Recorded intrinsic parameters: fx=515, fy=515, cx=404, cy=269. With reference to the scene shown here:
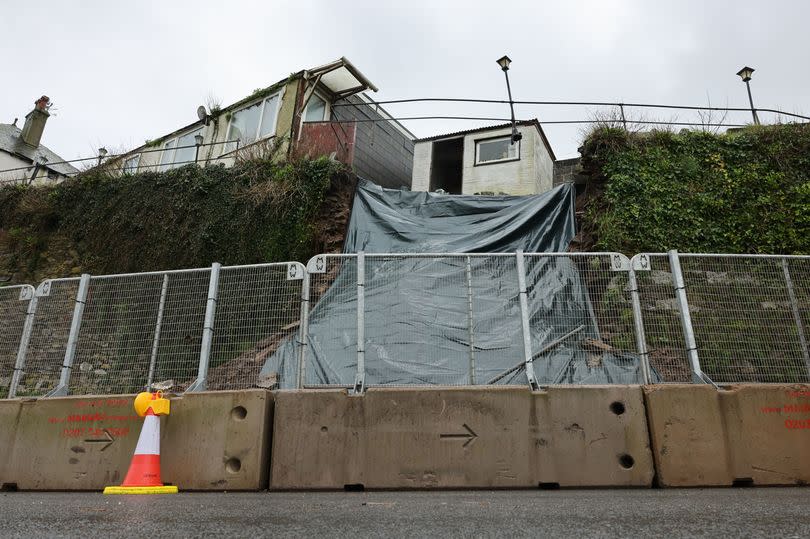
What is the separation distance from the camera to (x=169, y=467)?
5.11m

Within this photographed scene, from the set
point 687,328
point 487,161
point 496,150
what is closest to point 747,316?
point 687,328

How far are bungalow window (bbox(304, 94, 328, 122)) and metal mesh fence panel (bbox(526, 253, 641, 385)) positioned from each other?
12408 millimetres

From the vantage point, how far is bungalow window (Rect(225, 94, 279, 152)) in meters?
16.4

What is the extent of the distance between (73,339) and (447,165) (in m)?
15.7

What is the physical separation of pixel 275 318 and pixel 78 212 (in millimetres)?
11786

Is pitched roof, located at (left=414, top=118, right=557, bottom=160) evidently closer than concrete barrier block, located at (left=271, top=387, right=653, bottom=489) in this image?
No

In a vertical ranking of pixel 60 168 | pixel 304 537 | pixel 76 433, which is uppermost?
pixel 60 168

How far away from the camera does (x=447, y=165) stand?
1988 centimetres

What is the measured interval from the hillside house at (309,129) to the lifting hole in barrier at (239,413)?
9.35 meters

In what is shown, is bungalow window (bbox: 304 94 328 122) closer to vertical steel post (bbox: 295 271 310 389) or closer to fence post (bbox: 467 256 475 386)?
vertical steel post (bbox: 295 271 310 389)

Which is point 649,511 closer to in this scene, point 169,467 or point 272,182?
point 169,467

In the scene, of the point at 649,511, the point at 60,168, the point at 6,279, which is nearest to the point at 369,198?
the point at 649,511

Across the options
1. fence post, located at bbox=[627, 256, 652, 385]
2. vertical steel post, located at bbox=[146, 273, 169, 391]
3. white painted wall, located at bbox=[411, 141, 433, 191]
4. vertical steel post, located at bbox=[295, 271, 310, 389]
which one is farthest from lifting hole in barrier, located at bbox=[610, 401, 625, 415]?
white painted wall, located at bbox=[411, 141, 433, 191]

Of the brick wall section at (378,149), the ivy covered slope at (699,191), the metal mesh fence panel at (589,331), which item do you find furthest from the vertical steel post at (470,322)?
the brick wall section at (378,149)
